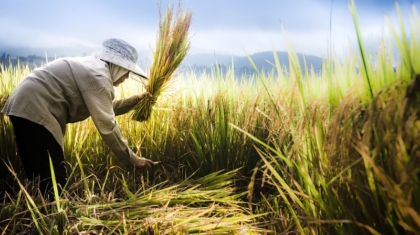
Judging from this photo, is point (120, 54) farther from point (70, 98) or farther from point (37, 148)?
point (37, 148)

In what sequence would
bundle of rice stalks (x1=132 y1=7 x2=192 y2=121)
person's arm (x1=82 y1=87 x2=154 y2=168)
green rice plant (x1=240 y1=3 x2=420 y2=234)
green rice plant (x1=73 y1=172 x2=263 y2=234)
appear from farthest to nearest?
bundle of rice stalks (x1=132 y1=7 x2=192 y2=121), person's arm (x1=82 y1=87 x2=154 y2=168), green rice plant (x1=73 y1=172 x2=263 y2=234), green rice plant (x1=240 y1=3 x2=420 y2=234)

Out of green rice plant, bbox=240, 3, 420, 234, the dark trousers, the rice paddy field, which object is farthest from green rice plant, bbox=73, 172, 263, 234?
the dark trousers

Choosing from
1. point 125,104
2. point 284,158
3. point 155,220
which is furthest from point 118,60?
point 284,158

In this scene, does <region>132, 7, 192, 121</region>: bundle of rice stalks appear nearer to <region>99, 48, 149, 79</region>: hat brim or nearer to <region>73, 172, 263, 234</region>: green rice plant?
<region>99, 48, 149, 79</region>: hat brim

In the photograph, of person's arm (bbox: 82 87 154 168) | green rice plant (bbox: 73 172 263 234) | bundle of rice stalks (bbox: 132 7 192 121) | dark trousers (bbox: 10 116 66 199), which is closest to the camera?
green rice plant (bbox: 73 172 263 234)

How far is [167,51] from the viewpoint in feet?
9.71

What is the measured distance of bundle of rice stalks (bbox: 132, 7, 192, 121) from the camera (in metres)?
2.98

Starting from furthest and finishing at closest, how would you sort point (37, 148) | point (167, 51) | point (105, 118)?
point (167, 51)
point (37, 148)
point (105, 118)

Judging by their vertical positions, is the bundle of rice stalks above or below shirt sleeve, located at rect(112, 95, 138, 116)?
above

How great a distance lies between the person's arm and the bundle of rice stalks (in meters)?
0.57

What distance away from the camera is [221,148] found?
268 cm

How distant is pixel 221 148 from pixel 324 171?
1.38m

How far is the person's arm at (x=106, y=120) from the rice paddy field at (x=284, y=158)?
0.28 metres

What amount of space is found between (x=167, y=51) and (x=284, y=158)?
6.15 feet
